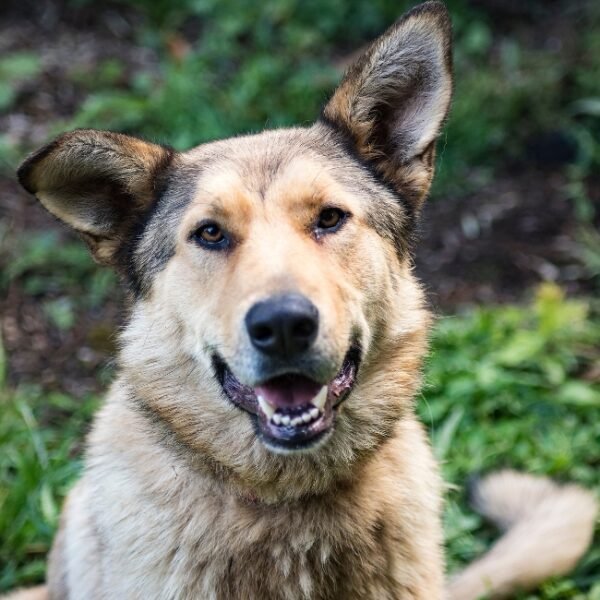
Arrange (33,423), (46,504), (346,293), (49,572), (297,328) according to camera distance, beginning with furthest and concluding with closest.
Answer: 1. (33,423)
2. (46,504)
3. (49,572)
4. (346,293)
5. (297,328)

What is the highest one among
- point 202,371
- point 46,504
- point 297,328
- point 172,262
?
point 297,328

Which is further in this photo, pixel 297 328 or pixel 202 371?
pixel 202 371

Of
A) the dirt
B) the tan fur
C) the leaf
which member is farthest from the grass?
the dirt

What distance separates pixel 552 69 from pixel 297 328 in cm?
549

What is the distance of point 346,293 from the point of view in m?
2.96

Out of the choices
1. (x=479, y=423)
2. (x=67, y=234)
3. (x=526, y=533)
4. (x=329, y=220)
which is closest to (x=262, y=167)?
(x=329, y=220)

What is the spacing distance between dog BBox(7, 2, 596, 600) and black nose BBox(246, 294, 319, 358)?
15mm

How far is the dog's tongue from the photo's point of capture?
9.36ft

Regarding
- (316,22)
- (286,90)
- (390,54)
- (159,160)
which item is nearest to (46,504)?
(159,160)

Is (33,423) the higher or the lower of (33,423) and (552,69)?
the lower

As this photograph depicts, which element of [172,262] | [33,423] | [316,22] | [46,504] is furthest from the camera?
[316,22]

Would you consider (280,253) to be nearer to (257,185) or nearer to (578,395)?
(257,185)

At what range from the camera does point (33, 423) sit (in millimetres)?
4828

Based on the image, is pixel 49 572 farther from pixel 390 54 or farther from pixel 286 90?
pixel 286 90
